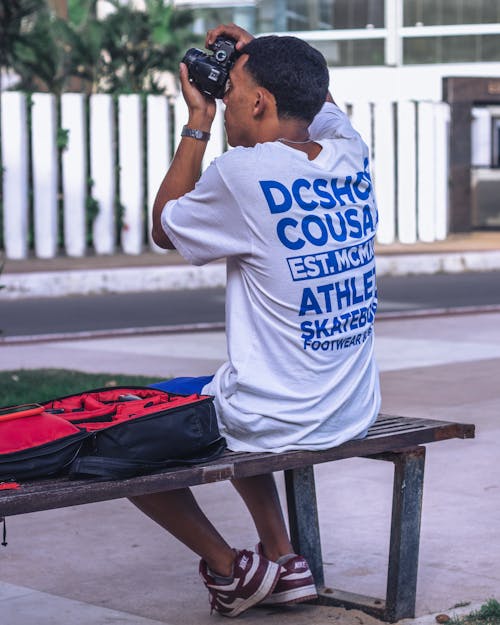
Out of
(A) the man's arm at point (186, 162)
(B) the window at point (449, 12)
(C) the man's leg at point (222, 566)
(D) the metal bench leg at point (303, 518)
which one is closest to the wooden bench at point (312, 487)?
(D) the metal bench leg at point (303, 518)

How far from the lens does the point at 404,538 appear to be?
4348 mm

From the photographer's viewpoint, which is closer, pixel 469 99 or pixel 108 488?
pixel 108 488

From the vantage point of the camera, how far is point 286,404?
4055mm

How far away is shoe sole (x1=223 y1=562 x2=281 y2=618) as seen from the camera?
4250 millimetres

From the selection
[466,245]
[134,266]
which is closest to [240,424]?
[134,266]

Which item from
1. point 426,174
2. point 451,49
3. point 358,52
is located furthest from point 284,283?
point 451,49

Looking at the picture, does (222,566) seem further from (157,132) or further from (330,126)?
(157,132)

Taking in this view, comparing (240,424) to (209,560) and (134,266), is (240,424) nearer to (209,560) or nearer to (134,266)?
(209,560)

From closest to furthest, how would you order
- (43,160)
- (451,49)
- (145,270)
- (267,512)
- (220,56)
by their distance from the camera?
(220,56) → (267,512) → (145,270) → (43,160) → (451,49)

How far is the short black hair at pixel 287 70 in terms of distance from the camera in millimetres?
4035

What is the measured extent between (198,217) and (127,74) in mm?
32892

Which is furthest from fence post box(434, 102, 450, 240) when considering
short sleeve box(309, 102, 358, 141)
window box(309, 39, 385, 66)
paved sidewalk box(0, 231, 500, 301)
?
short sleeve box(309, 102, 358, 141)

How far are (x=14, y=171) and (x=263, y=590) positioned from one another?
1726 centimetres

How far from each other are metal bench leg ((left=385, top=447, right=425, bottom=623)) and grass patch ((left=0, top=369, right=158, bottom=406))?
445 cm
